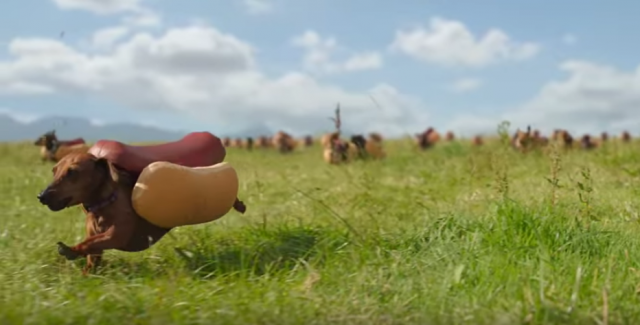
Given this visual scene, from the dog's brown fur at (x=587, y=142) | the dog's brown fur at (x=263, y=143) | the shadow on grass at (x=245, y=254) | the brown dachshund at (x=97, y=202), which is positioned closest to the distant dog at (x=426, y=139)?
the dog's brown fur at (x=587, y=142)

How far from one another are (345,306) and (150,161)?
1.79 meters

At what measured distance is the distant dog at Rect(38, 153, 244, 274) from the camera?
400 centimetres

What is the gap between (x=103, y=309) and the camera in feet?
10.0

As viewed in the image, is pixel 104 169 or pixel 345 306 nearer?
pixel 345 306

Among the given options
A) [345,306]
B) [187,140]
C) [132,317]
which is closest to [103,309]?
[132,317]

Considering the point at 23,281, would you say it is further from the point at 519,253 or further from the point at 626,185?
the point at 626,185

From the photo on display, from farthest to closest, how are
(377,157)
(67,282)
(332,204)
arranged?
(377,157), (332,204), (67,282)

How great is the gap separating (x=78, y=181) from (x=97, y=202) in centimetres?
20

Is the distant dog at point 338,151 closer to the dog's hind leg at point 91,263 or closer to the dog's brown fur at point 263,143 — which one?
the dog's hind leg at point 91,263

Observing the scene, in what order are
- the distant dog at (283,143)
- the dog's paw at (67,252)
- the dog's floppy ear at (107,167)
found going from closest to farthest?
the dog's paw at (67,252), the dog's floppy ear at (107,167), the distant dog at (283,143)

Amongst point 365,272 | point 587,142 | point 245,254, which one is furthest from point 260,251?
point 587,142

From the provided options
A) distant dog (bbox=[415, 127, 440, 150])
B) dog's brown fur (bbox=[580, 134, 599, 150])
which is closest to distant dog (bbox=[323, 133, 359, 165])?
distant dog (bbox=[415, 127, 440, 150])

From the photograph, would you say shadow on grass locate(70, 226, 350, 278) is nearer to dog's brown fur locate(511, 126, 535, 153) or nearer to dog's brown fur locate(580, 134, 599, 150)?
dog's brown fur locate(511, 126, 535, 153)

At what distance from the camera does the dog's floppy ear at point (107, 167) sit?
13.4 feet
